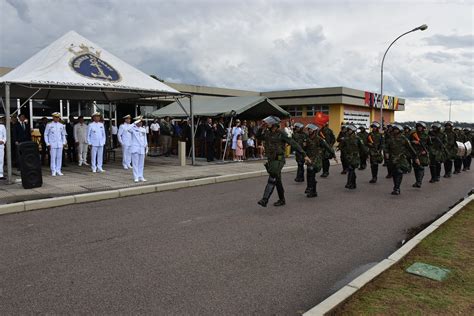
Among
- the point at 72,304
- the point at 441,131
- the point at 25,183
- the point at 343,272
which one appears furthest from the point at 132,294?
the point at 441,131

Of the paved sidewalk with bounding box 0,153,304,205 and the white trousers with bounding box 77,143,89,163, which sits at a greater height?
the white trousers with bounding box 77,143,89,163

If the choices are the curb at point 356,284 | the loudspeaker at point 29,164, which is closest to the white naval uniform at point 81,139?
the loudspeaker at point 29,164

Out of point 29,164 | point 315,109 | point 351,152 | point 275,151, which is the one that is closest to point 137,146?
point 29,164

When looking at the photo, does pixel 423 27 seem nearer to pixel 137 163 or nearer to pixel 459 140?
pixel 459 140

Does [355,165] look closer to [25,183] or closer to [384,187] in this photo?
[384,187]

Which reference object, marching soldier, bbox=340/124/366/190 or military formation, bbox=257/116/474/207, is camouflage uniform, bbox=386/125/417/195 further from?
marching soldier, bbox=340/124/366/190

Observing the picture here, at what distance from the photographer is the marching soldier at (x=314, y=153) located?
9.94 m

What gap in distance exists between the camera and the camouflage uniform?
1052cm

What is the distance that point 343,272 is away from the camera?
4.90 meters

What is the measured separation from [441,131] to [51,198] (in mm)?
11643

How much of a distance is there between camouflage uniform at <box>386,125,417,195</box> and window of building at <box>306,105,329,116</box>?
95.4ft

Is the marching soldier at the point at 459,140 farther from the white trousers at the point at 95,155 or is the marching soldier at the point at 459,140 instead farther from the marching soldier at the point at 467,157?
the white trousers at the point at 95,155

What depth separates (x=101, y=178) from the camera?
1196 centimetres

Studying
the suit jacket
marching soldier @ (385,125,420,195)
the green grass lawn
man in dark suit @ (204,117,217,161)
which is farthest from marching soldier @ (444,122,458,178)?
the suit jacket
